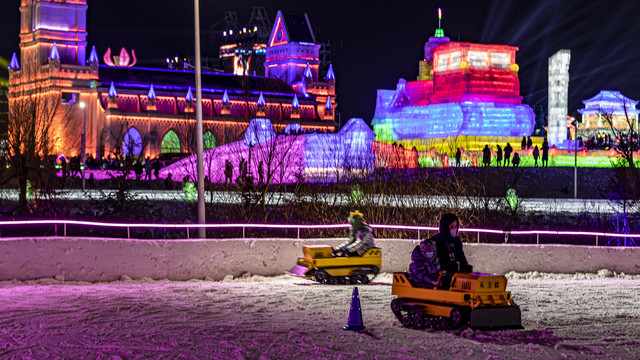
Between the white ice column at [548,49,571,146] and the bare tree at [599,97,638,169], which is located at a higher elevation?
the white ice column at [548,49,571,146]

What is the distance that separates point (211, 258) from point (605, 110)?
109075 mm

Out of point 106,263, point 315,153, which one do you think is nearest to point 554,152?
point 315,153

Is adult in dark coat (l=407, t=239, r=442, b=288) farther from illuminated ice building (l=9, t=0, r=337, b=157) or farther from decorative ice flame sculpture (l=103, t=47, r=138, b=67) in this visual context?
decorative ice flame sculpture (l=103, t=47, r=138, b=67)

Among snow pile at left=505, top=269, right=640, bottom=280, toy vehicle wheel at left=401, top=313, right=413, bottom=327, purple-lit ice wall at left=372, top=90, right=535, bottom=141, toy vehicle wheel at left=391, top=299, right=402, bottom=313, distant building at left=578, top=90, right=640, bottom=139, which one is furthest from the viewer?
distant building at left=578, top=90, right=640, bottom=139

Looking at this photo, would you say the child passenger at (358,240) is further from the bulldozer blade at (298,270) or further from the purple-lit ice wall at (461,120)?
the purple-lit ice wall at (461,120)

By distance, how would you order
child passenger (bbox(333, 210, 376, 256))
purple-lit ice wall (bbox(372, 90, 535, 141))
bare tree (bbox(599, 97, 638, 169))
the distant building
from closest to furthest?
child passenger (bbox(333, 210, 376, 256)) → bare tree (bbox(599, 97, 638, 169)) → purple-lit ice wall (bbox(372, 90, 535, 141)) → the distant building

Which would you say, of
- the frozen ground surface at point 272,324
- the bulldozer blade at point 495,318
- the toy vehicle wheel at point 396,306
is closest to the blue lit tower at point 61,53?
the frozen ground surface at point 272,324

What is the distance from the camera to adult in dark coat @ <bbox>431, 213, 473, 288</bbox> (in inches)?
460

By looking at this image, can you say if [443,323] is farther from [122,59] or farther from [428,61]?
[122,59]

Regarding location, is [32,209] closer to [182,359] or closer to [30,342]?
[30,342]

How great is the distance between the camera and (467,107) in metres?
80.9

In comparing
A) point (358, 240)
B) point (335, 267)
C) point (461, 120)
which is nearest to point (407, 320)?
point (335, 267)

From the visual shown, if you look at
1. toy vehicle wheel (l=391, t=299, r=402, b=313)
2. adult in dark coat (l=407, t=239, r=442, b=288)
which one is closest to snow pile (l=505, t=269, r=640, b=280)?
toy vehicle wheel (l=391, t=299, r=402, b=313)

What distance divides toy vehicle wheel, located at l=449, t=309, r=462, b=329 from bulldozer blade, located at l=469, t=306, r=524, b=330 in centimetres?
17
